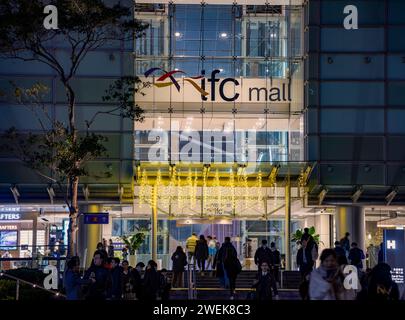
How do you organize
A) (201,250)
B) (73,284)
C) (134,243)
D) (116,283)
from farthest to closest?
(134,243) < (201,250) < (116,283) < (73,284)

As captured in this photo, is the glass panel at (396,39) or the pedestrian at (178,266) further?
the glass panel at (396,39)

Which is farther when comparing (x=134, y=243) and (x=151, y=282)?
(x=134, y=243)

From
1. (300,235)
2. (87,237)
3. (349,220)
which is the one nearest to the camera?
(87,237)

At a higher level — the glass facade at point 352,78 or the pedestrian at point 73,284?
the glass facade at point 352,78

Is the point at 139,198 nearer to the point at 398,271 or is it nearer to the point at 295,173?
the point at 295,173

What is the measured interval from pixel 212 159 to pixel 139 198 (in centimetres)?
342

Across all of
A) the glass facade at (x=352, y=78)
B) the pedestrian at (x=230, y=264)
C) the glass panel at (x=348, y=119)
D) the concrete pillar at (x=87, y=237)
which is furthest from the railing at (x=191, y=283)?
the glass panel at (x=348, y=119)

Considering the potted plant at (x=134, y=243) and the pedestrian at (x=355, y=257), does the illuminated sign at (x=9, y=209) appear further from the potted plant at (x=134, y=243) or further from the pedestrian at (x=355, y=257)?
the pedestrian at (x=355, y=257)

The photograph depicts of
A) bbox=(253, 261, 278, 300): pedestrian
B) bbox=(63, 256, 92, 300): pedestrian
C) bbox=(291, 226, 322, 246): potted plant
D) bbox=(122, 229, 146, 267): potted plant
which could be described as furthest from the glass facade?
bbox=(63, 256, 92, 300): pedestrian

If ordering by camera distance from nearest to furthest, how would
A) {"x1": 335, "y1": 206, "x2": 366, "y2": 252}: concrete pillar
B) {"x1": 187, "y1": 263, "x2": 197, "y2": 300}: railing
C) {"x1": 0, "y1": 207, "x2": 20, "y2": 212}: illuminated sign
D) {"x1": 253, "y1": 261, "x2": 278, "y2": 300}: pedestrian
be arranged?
{"x1": 253, "y1": 261, "x2": 278, "y2": 300}: pedestrian, {"x1": 187, "y1": 263, "x2": 197, "y2": 300}: railing, {"x1": 335, "y1": 206, "x2": 366, "y2": 252}: concrete pillar, {"x1": 0, "y1": 207, "x2": 20, "y2": 212}: illuminated sign

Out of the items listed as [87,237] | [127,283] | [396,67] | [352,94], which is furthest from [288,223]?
[127,283]

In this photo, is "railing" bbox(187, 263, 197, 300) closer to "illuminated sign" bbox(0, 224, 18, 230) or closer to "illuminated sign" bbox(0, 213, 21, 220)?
"illuminated sign" bbox(0, 213, 21, 220)

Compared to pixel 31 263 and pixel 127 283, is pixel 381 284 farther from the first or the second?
pixel 31 263

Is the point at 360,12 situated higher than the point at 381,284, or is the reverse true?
the point at 360,12
